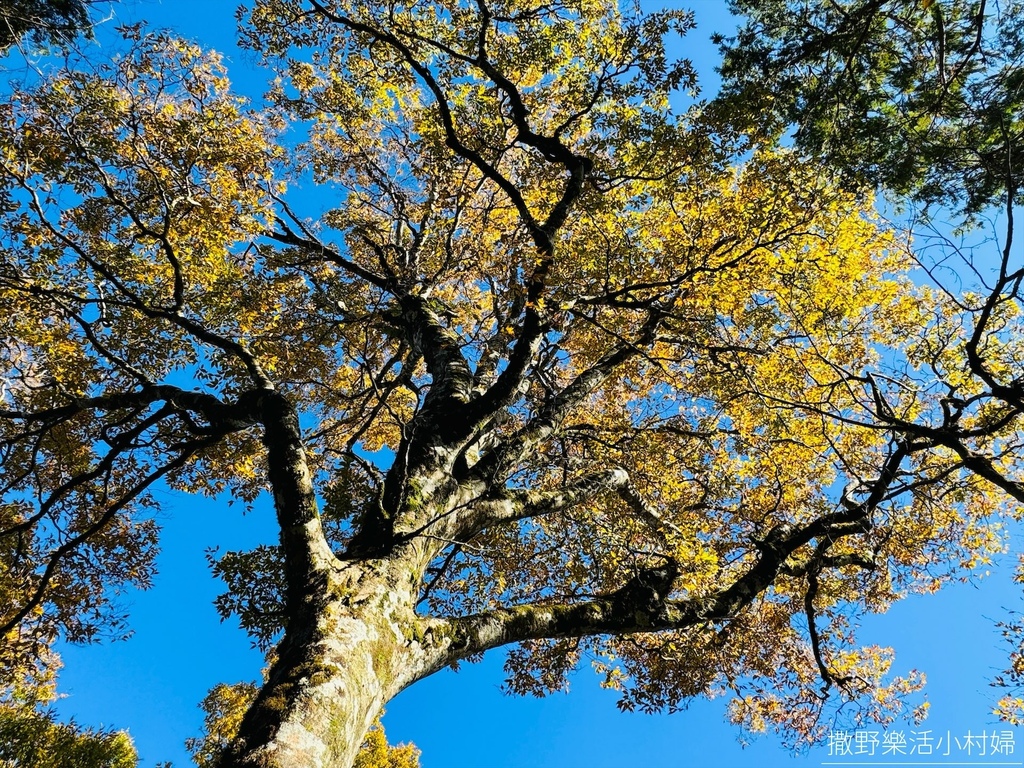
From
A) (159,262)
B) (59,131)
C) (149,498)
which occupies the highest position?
(159,262)

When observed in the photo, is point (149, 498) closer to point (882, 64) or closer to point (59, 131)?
point (59, 131)

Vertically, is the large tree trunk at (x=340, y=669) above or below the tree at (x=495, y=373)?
below

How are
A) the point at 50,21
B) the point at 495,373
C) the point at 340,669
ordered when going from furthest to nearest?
the point at 495,373
the point at 50,21
the point at 340,669

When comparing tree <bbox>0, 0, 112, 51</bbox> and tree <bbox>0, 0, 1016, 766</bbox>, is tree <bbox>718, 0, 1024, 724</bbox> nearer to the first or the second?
tree <bbox>0, 0, 1016, 766</bbox>

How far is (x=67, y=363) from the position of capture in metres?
7.19

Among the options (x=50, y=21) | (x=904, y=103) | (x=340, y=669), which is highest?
(x=904, y=103)

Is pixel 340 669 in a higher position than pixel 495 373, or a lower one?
lower

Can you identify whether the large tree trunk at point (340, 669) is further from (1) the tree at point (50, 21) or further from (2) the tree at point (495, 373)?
(1) the tree at point (50, 21)

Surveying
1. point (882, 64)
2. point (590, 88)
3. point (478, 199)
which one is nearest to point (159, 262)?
point (478, 199)

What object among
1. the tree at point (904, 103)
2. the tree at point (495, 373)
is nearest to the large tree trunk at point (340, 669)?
the tree at point (495, 373)

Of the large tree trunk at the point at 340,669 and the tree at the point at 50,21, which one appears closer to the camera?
the large tree trunk at the point at 340,669

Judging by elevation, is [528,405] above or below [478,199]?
below

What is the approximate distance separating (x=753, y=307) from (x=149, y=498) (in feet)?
25.6

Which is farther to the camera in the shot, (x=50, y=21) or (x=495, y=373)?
(x=495, y=373)
